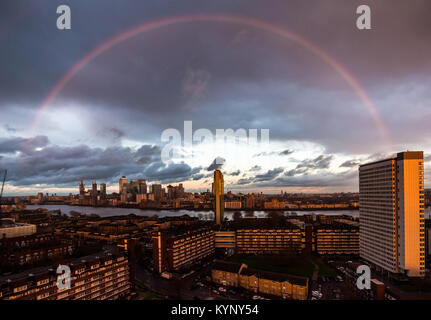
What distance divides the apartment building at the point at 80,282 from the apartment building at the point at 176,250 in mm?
2547

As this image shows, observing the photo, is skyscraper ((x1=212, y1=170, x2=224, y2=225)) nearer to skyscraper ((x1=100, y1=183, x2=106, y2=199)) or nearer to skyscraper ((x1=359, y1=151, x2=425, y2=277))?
skyscraper ((x1=359, y1=151, x2=425, y2=277))

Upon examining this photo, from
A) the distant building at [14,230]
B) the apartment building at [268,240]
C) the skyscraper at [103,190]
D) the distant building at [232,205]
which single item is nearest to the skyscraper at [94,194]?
the skyscraper at [103,190]

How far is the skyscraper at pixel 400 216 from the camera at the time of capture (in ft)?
36.6

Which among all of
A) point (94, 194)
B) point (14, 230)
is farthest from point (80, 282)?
point (94, 194)

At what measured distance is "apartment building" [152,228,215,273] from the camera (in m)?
Result: 12.5

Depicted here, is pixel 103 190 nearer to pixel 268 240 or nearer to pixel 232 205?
pixel 232 205

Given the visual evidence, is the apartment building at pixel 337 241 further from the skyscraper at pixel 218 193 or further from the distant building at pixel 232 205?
the distant building at pixel 232 205

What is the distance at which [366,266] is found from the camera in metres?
12.5

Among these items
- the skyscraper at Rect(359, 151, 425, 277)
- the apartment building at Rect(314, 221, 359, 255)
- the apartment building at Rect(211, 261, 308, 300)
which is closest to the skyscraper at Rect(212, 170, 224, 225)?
the apartment building at Rect(314, 221, 359, 255)

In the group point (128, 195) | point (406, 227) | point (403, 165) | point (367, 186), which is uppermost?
point (403, 165)

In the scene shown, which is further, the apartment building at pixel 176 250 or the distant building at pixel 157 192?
the distant building at pixel 157 192
